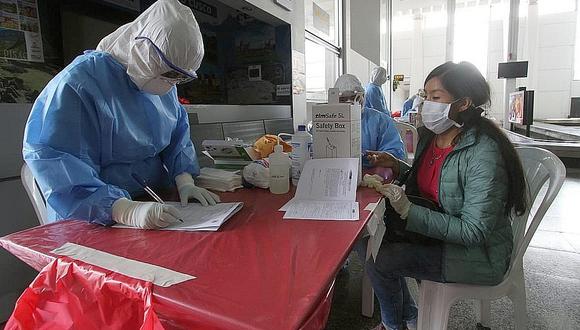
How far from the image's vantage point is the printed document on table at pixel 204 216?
32.2 inches

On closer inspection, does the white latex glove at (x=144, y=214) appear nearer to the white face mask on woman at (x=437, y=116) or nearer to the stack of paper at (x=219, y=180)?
the stack of paper at (x=219, y=180)

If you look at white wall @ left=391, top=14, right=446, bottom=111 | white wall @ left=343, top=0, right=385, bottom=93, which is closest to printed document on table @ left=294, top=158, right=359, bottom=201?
white wall @ left=343, top=0, right=385, bottom=93

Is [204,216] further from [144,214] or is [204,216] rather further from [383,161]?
[383,161]

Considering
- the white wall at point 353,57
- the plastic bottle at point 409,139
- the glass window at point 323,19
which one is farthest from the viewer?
the white wall at point 353,57

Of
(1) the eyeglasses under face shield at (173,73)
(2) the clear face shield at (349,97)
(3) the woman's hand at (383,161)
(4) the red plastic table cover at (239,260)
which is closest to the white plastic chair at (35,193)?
(4) the red plastic table cover at (239,260)

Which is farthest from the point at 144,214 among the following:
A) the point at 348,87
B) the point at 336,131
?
the point at 348,87

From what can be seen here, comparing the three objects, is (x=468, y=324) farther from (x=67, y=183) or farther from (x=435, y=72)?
(x=67, y=183)

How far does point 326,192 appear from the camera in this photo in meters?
1.09

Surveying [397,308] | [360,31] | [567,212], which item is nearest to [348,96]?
[397,308]

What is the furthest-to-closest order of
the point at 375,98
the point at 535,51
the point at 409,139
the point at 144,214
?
the point at 535,51, the point at 375,98, the point at 409,139, the point at 144,214

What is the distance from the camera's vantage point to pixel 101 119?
96 cm

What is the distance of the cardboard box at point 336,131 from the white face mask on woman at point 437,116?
0.78 feet

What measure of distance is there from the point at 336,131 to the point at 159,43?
2.05 ft

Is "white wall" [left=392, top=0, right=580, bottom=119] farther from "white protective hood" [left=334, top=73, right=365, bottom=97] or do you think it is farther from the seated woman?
the seated woman
